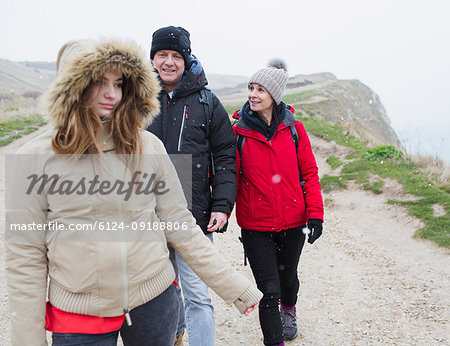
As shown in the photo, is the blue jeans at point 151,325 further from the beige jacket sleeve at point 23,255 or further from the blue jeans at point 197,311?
the blue jeans at point 197,311

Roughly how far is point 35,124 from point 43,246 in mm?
17966

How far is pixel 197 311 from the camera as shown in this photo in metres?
2.65

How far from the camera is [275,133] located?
10.2 ft

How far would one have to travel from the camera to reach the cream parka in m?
1.63

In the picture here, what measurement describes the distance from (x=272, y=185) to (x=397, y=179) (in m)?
5.95

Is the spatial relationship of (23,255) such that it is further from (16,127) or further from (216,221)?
(16,127)

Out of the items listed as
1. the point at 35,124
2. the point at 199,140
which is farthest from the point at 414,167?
the point at 35,124

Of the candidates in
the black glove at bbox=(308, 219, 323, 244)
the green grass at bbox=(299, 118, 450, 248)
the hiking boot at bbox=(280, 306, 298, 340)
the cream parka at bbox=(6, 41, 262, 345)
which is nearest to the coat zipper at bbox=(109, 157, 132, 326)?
the cream parka at bbox=(6, 41, 262, 345)

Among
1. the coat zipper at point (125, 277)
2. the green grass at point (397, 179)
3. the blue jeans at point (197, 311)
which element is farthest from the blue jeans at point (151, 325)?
the green grass at point (397, 179)

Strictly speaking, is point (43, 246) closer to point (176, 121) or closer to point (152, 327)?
point (152, 327)

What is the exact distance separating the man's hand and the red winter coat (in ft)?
1.12

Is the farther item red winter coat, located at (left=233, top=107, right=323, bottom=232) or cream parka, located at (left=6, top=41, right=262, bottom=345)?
red winter coat, located at (left=233, top=107, right=323, bottom=232)

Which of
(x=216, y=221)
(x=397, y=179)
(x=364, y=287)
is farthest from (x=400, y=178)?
(x=216, y=221)

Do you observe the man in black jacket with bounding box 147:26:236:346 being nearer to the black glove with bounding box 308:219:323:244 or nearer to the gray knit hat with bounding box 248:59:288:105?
the gray knit hat with bounding box 248:59:288:105
